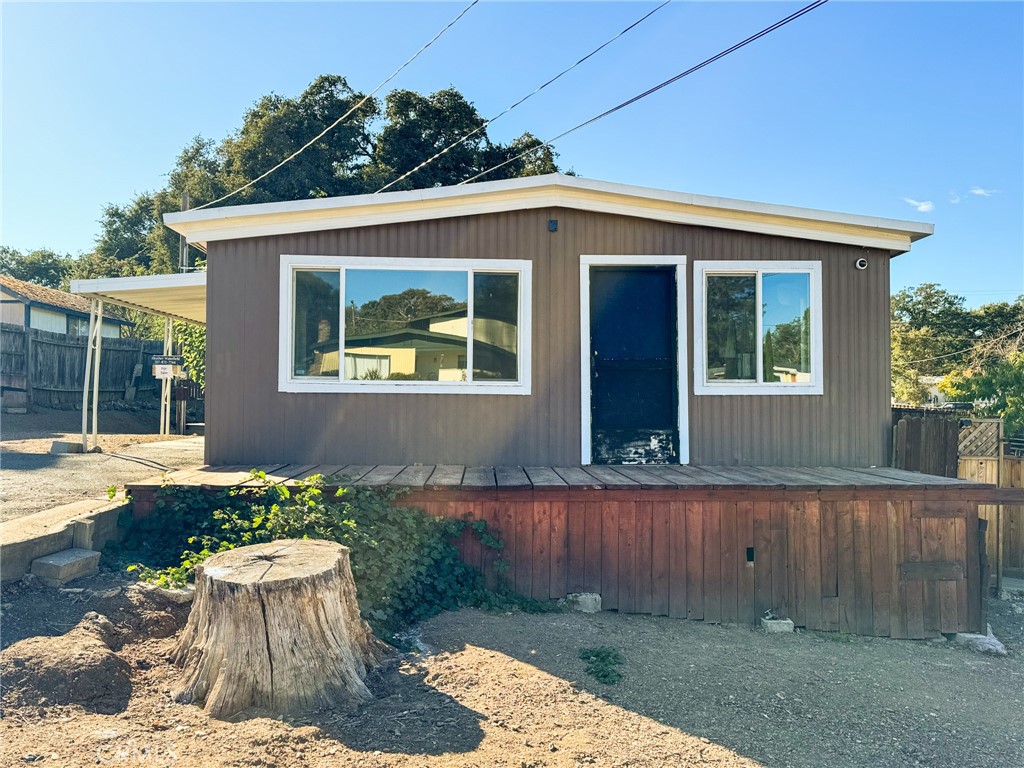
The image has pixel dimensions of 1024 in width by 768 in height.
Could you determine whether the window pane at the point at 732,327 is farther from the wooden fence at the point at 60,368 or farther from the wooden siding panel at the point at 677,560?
the wooden fence at the point at 60,368

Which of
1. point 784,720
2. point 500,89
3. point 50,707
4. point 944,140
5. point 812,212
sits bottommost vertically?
point 784,720

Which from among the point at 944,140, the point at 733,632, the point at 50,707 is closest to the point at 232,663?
the point at 50,707

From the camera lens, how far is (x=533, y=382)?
5.51m

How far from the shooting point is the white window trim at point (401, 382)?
5.39m

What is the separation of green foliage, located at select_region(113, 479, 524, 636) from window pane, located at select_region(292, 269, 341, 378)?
1.36m

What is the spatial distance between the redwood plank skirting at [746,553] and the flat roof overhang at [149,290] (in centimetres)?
410

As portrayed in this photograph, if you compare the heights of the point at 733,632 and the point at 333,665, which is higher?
the point at 333,665

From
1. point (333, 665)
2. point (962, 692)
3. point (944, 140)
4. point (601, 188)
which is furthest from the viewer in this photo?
point (944, 140)

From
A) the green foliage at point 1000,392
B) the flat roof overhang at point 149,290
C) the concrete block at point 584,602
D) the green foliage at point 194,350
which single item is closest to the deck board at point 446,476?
the concrete block at point 584,602

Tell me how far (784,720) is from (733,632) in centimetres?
141

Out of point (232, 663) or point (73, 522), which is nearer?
point (232, 663)

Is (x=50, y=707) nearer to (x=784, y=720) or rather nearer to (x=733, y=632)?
(x=784, y=720)

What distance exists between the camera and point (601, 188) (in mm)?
5395

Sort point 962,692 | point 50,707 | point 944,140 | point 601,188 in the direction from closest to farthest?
point 50,707 → point 962,692 → point 601,188 → point 944,140
